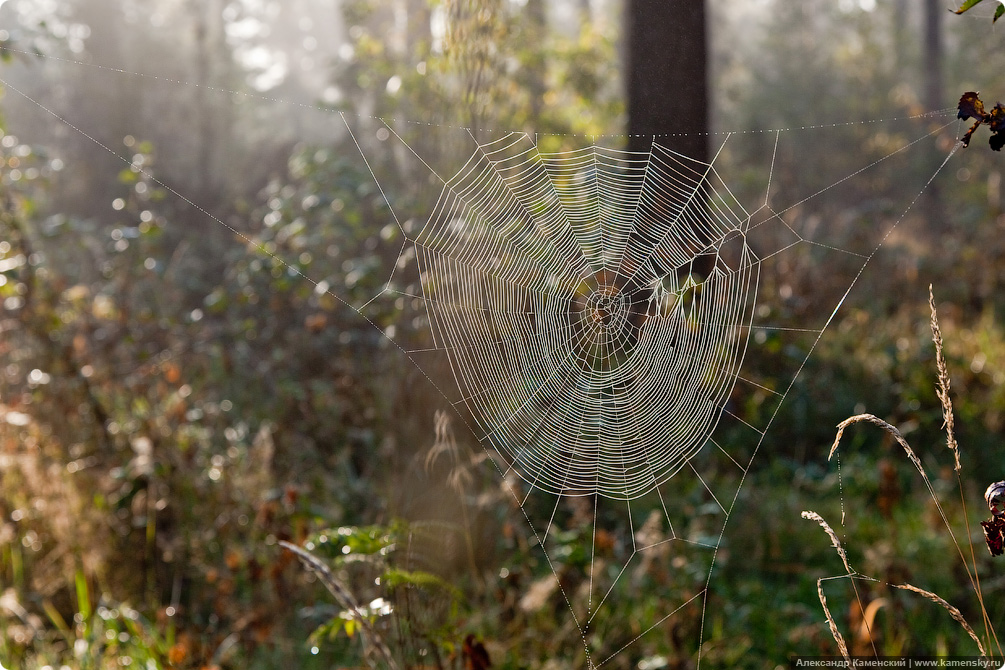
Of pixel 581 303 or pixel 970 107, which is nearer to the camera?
pixel 970 107

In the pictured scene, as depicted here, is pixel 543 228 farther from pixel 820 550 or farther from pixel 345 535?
pixel 820 550

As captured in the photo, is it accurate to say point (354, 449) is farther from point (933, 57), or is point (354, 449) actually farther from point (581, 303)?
point (933, 57)

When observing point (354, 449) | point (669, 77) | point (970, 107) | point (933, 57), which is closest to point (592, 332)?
point (669, 77)

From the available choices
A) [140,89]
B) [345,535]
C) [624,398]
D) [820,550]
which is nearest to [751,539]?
[820,550]

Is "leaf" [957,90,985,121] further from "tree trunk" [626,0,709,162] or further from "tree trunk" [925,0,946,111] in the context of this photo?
"tree trunk" [925,0,946,111]

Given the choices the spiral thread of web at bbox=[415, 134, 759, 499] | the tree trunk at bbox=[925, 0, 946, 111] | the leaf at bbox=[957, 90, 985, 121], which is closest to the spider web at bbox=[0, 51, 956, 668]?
the spiral thread of web at bbox=[415, 134, 759, 499]

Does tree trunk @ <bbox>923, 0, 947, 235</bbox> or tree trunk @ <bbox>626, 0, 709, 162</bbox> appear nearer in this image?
tree trunk @ <bbox>626, 0, 709, 162</bbox>

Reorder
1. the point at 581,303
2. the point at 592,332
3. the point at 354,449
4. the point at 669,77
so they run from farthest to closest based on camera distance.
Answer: the point at 354,449
the point at 592,332
the point at 581,303
the point at 669,77
